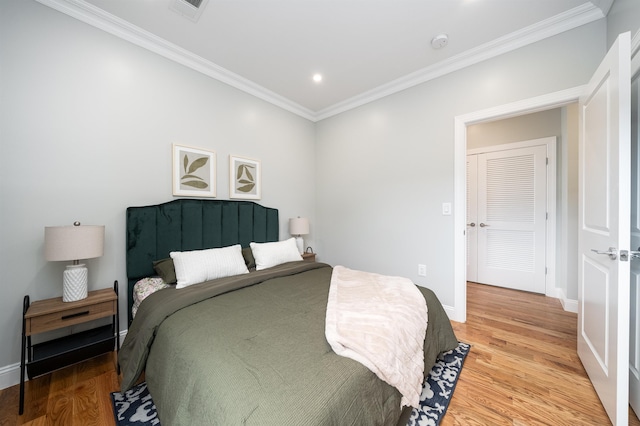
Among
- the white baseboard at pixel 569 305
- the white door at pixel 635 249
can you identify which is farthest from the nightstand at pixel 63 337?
the white baseboard at pixel 569 305

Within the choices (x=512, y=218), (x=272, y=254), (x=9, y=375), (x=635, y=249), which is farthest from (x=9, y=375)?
(x=512, y=218)

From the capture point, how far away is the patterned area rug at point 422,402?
1.37m

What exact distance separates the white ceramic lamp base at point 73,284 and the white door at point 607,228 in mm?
3244

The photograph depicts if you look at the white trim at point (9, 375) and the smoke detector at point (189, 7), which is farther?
the smoke detector at point (189, 7)

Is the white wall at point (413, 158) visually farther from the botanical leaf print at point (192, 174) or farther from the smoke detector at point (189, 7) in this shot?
the smoke detector at point (189, 7)

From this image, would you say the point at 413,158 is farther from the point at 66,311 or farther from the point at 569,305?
the point at 66,311

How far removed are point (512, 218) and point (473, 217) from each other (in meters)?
0.50

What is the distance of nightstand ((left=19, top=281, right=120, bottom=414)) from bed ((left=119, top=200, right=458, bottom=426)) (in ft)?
0.88

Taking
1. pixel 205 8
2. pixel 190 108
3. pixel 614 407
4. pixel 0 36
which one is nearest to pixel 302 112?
pixel 190 108

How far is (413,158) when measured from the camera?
2889 millimetres

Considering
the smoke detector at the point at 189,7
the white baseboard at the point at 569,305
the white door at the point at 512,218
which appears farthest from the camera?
the white door at the point at 512,218

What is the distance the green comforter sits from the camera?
81cm

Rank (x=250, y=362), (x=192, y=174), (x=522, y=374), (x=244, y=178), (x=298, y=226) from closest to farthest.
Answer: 1. (x=250, y=362)
2. (x=522, y=374)
3. (x=192, y=174)
4. (x=244, y=178)
5. (x=298, y=226)

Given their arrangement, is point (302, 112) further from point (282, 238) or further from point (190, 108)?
point (282, 238)
